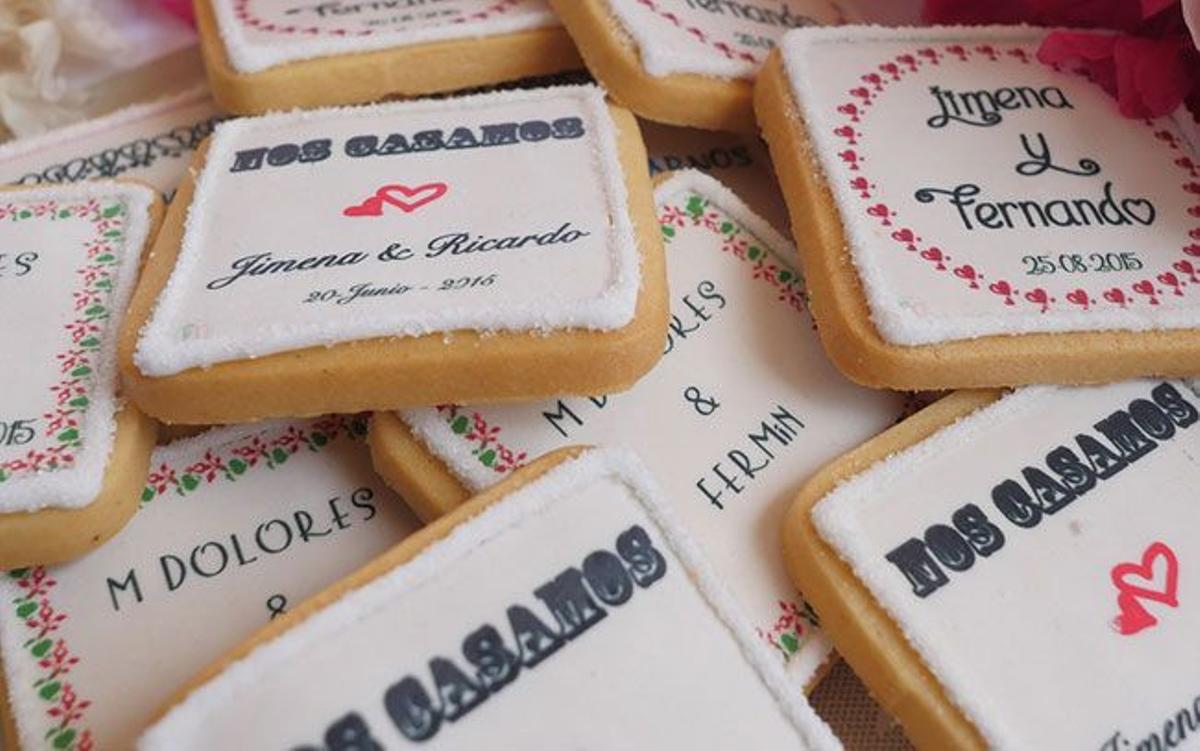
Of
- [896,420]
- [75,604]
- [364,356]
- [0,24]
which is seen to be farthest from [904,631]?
[0,24]

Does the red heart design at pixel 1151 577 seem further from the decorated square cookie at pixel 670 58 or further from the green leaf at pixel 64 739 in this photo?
the green leaf at pixel 64 739

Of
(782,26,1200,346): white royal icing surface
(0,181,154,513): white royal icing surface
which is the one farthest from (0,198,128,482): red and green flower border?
(782,26,1200,346): white royal icing surface

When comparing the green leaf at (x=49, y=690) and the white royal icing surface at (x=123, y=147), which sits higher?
the white royal icing surface at (x=123, y=147)

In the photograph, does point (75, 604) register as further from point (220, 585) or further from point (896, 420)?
point (896, 420)

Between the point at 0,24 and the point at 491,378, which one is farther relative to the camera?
the point at 0,24

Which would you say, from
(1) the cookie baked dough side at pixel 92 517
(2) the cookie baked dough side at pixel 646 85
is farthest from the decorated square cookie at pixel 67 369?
(2) the cookie baked dough side at pixel 646 85

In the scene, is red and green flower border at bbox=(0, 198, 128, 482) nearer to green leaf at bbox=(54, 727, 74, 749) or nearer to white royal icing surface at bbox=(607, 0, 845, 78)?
green leaf at bbox=(54, 727, 74, 749)

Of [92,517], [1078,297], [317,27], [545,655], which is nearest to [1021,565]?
[1078,297]
